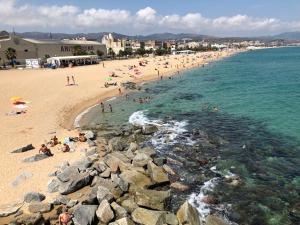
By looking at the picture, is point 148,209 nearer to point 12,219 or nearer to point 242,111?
point 12,219

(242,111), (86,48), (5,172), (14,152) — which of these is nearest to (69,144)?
(14,152)

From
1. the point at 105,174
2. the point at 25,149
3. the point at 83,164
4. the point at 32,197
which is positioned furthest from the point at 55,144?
the point at 32,197

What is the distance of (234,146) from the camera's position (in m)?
26.4

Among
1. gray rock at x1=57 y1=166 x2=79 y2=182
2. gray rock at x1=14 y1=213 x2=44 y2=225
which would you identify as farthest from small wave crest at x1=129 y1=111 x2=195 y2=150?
gray rock at x1=14 y1=213 x2=44 y2=225

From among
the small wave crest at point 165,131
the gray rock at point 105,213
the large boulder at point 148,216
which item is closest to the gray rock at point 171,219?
the large boulder at point 148,216

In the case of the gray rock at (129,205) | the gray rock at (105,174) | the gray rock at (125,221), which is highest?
the gray rock at (105,174)

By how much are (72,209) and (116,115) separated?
75.0ft

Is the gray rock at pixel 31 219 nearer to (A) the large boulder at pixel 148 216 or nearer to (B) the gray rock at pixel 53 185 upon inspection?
(B) the gray rock at pixel 53 185

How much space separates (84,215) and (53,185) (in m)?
4.49

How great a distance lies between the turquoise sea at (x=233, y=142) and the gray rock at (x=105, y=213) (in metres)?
3.89

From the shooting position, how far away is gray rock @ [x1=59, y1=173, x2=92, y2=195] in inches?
733

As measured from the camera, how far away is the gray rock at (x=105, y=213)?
15648 mm

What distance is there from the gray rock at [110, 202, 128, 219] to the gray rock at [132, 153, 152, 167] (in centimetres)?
529

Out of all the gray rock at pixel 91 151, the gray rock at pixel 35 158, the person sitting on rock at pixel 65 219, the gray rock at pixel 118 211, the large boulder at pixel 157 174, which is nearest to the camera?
the person sitting on rock at pixel 65 219
